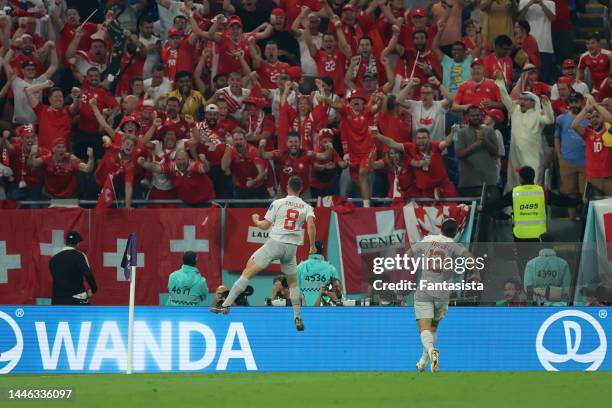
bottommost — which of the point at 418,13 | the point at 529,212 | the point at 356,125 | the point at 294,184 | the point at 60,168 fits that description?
the point at 529,212

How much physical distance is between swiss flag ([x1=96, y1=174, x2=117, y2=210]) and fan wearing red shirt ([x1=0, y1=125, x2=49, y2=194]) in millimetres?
1326

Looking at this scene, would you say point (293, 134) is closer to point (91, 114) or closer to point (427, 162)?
point (427, 162)

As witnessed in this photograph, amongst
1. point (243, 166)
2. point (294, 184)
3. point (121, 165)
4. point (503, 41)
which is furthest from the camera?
point (503, 41)

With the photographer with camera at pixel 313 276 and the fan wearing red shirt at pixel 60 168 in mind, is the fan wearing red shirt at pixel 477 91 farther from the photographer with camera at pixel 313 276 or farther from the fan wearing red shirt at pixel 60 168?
the fan wearing red shirt at pixel 60 168

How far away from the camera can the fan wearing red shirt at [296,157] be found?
2173cm

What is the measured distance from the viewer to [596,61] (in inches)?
903

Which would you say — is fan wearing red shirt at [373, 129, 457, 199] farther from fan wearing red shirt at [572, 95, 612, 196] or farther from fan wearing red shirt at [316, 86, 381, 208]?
fan wearing red shirt at [572, 95, 612, 196]

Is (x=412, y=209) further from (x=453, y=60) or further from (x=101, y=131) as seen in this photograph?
(x=101, y=131)

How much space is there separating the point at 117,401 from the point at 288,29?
13.1m

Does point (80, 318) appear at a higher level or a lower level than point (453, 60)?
lower

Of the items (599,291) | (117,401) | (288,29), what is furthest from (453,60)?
(117,401)

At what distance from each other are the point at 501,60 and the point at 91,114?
24.2ft

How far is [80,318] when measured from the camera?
19.3 meters

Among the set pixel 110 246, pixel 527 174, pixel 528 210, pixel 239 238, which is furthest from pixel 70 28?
pixel 528 210
